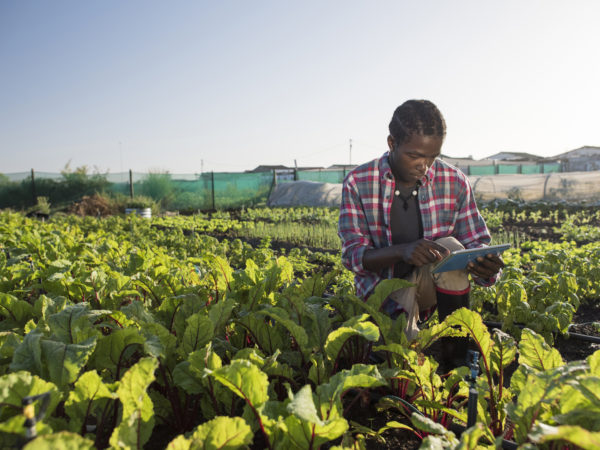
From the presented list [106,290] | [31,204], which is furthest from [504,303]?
[31,204]

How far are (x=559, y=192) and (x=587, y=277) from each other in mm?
14772

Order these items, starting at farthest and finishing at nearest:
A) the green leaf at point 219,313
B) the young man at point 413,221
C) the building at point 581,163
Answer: the building at point 581,163 < the young man at point 413,221 < the green leaf at point 219,313

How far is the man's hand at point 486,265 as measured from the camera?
201 cm

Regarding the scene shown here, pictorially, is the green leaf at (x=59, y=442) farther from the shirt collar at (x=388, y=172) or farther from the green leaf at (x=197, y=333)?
the shirt collar at (x=388, y=172)

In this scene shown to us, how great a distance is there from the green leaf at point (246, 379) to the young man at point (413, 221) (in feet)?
3.79

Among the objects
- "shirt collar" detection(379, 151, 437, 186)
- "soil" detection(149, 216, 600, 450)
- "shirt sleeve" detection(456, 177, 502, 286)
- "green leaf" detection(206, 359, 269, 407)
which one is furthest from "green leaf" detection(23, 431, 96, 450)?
"shirt sleeve" detection(456, 177, 502, 286)

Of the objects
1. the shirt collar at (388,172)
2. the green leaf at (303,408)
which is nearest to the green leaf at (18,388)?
the green leaf at (303,408)

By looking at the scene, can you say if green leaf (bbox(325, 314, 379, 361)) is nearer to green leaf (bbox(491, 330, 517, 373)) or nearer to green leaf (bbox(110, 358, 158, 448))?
green leaf (bbox(491, 330, 517, 373))

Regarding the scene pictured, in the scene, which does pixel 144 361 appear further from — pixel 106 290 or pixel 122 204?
pixel 122 204

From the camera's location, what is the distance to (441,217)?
251 centimetres

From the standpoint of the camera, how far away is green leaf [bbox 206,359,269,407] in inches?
39.9

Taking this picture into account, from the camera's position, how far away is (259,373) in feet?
3.41

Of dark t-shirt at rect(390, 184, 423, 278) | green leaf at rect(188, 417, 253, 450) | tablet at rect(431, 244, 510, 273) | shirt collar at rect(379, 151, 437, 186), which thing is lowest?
green leaf at rect(188, 417, 253, 450)

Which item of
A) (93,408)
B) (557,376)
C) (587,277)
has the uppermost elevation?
(557,376)
